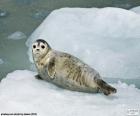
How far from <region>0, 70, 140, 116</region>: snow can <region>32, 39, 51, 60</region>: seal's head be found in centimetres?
23

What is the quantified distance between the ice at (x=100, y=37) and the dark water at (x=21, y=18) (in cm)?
18

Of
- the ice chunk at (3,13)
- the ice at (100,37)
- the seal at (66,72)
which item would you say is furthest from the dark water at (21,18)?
the seal at (66,72)

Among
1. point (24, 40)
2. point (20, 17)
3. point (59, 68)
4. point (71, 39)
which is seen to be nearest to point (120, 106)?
point (59, 68)

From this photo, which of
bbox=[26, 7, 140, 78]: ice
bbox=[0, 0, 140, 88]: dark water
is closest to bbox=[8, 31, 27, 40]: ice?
bbox=[0, 0, 140, 88]: dark water

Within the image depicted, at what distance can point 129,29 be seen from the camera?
609cm

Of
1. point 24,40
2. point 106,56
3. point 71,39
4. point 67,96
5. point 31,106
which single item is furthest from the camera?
point 24,40

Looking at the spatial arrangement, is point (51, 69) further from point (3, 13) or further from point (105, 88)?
point (3, 13)

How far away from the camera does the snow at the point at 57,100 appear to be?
3.68 metres

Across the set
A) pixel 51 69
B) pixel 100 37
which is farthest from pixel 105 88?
pixel 100 37

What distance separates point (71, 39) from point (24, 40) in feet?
2.77

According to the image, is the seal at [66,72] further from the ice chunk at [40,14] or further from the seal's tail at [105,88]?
the ice chunk at [40,14]

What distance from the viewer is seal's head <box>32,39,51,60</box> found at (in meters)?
4.39

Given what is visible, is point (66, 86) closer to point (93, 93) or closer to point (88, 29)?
point (93, 93)

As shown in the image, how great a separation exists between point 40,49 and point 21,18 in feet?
10.1
